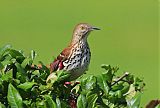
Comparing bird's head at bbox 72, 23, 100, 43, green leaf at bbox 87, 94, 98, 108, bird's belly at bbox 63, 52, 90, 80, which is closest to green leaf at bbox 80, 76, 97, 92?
green leaf at bbox 87, 94, 98, 108

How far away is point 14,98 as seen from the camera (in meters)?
Answer: 2.36

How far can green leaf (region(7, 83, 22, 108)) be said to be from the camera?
92.7 inches

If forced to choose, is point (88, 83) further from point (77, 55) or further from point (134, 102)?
point (77, 55)

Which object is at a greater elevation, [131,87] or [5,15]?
[5,15]

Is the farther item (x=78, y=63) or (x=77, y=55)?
(x=77, y=55)

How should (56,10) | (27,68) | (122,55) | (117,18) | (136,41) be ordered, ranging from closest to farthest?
(27,68) → (122,55) → (136,41) → (117,18) → (56,10)

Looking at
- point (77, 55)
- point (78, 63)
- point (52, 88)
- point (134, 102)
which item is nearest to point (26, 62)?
point (52, 88)

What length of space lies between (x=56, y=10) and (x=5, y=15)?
1609 millimetres

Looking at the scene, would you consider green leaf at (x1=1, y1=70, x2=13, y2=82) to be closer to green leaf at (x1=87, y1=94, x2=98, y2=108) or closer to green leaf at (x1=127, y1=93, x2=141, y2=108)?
green leaf at (x1=87, y1=94, x2=98, y2=108)

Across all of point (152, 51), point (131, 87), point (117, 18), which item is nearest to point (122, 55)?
point (152, 51)

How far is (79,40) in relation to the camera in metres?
4.83

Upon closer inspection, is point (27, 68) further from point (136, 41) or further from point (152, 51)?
point (136, 41)

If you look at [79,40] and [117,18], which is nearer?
[79,40]

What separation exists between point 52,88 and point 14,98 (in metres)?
0.20
